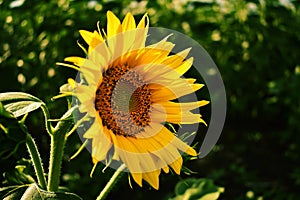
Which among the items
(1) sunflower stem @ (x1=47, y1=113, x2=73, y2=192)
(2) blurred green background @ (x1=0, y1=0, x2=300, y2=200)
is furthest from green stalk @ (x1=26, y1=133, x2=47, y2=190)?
(2) blurred green background @ (x1=0, y1=0, x2=300, y2=200)

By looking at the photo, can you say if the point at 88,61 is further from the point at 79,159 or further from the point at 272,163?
the point at 272,163

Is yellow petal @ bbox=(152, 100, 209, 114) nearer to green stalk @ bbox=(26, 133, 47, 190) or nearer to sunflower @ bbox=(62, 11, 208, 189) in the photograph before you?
sunflower @ bbox=(62, 11, 208, 189)

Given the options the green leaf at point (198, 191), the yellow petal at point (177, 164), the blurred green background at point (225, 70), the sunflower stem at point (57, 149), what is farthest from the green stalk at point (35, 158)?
the blurred green background at point (225, 70)

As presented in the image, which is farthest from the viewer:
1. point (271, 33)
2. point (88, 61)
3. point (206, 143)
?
point (271, 33)

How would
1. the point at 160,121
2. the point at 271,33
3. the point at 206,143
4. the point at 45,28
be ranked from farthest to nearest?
1. the point at 271,33
2. the point at 45,28
3. the point at 206,143
4. the point at 160,121

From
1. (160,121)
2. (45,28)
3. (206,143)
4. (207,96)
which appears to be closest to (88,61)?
(160,121)
